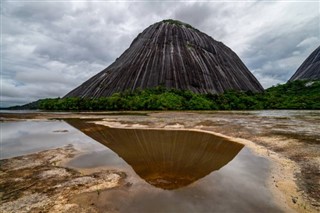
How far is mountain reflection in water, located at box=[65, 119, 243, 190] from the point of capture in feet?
28.5

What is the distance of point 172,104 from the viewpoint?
63.7 metres

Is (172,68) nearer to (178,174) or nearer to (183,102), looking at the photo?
(183,102)

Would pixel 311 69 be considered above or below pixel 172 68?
above

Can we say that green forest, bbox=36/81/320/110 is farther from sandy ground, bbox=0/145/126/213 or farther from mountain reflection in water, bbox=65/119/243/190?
sandy ground, bbox=0/145/126/213

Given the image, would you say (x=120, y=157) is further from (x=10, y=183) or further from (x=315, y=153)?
(x=315, y=153)

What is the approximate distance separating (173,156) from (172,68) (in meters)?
75.9

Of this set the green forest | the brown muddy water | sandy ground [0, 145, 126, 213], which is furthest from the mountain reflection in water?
the green forest

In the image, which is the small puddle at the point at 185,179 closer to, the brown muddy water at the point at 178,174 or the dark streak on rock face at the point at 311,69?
the brown muddy water at the point at 178,174

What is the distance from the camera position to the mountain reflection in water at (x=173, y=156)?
342 inches

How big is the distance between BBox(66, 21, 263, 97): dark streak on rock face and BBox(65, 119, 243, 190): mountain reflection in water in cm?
6533

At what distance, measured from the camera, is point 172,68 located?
85750mm

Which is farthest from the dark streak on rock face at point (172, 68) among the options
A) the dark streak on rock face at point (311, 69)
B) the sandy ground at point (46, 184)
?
the sandy ground at point (46, 184)

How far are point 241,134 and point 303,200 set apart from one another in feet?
37.8

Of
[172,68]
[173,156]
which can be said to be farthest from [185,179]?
[172,68]
